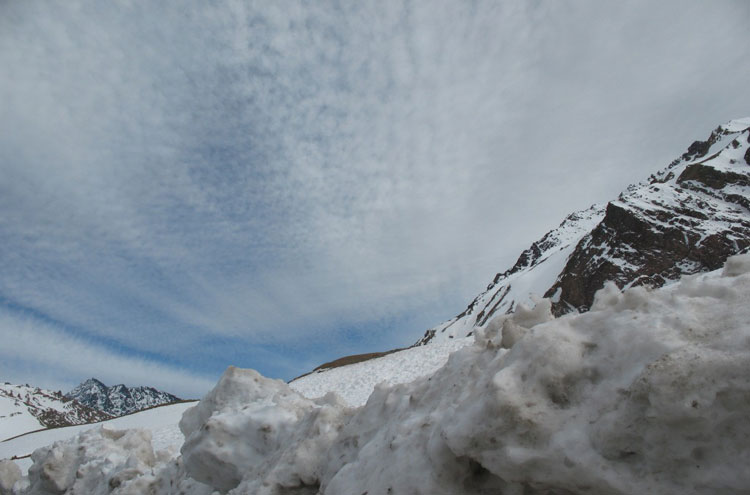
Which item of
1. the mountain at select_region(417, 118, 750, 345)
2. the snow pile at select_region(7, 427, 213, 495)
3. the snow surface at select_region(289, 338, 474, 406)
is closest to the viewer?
the snow pile at select_region(7, 427, 213, 495)

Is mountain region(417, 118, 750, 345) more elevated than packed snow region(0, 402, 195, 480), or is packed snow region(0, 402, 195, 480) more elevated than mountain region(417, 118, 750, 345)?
mountain region(417, 118, 750, 345)

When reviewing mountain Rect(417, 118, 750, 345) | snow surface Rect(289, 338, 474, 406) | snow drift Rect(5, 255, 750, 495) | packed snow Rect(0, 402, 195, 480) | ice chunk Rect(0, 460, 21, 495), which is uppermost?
mountain Rect(417, 118, 750, 345)

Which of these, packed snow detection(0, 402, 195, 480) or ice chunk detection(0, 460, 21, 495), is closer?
ice chunk detection(0, 460, 21, 495)

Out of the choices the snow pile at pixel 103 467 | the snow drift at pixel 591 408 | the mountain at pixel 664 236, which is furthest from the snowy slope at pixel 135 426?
the mountain at pixel 664 236

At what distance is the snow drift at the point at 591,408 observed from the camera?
3119 mm

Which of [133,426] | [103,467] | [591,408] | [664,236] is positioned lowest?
[591,408]

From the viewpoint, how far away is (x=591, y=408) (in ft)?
12.0

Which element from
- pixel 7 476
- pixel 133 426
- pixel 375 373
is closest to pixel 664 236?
pixel 375 373

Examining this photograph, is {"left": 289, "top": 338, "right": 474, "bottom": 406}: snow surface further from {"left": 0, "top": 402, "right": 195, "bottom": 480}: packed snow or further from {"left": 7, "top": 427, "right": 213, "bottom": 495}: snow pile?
{"left": 7, "top": 427, "right": 213, "bottom": 495}: snow pile

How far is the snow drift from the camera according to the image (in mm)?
3119

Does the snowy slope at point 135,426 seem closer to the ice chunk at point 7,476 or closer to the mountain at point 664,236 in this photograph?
the ice chunk at point 7,476

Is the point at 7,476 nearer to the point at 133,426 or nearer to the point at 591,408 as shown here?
the point at 133,426

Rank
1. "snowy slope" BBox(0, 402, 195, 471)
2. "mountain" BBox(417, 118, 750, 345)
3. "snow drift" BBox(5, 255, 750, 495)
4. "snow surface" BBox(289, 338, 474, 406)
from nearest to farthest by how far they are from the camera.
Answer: "snow drift" BBox(5, 255, 750, 495) < "snow surface" BBox(289, 338, 474, 406) < "snowy slope" BBox(0, 402, 195, 471) < "mountain" BBox(417, 118, 750, 345)

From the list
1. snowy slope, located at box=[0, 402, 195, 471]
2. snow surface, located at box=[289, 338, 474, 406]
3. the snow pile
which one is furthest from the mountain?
the snow pile
